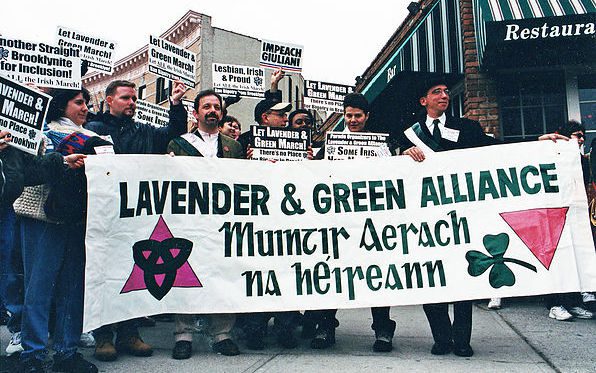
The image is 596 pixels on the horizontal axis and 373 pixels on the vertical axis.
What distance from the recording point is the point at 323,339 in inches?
164

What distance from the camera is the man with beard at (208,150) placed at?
12.9 ft

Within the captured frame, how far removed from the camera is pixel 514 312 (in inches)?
226

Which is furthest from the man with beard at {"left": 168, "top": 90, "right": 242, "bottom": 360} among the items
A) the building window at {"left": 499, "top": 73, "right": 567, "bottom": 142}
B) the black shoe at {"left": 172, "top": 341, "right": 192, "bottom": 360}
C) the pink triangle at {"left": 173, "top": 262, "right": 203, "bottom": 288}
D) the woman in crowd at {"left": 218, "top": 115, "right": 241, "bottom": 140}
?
the building window at {"left": 499, "top": 73, "right": 567, "bottom": 142}

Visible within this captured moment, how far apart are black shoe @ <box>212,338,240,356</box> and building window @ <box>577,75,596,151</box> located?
6.03 meters

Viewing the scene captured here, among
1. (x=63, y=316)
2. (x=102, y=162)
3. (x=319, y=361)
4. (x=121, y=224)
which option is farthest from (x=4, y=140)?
(x=319, y=361)

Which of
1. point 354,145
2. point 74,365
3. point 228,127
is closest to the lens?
point 74,365

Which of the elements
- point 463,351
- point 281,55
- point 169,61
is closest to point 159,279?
point 463,351

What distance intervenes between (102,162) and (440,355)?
2.86 m

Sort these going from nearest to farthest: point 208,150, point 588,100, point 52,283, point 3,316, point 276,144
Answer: point 52,283 < point 208,150 < point 276,144 < point 3,316 < point 588,100

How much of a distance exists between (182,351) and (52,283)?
102 cm

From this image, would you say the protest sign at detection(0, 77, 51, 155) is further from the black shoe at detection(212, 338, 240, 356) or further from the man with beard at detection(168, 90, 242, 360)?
the black shoe at detection(212, 338, 240, 356)

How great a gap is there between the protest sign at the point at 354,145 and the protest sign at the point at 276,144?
0.35 metres

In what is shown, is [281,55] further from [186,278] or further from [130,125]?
[186,278]

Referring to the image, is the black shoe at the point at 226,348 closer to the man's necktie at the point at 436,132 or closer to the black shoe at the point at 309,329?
the black shoe at the point at 309,329
